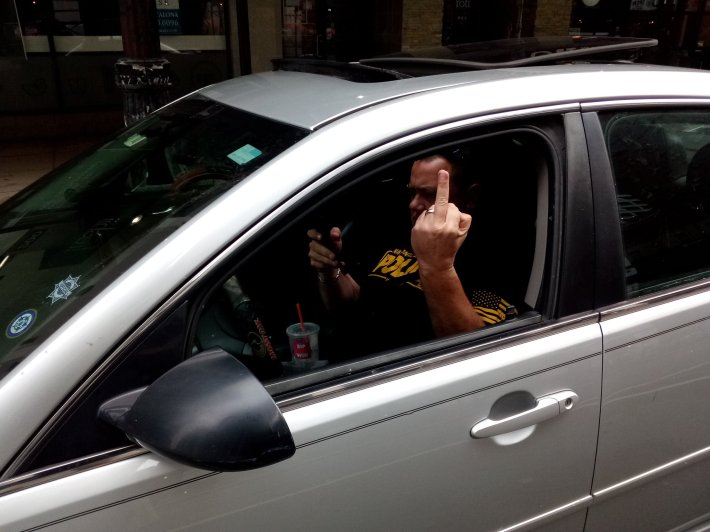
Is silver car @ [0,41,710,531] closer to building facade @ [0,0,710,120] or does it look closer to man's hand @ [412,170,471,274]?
man's hand @ [412,170,471,274]

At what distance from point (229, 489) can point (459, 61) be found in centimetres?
150

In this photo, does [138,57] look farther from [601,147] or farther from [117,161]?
[601,147]

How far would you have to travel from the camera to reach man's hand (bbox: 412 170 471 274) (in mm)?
1716

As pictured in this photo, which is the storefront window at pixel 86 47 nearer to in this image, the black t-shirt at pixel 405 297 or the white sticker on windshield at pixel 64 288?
the black t-shirt at pixel 405 297

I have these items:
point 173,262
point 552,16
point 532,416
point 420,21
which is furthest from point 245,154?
point 552,16

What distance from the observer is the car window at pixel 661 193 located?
1808 mm

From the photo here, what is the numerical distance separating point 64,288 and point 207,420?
527 millimetres

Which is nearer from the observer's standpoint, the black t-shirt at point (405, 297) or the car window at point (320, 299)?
the car window at point (320, 299)

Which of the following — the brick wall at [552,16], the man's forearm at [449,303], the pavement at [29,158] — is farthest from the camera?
the brick wall at [552,16]

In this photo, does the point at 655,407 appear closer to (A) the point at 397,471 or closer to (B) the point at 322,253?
(A) the point at 397,471

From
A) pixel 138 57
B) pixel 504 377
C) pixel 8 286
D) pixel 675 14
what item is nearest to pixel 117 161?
pixel 8 286

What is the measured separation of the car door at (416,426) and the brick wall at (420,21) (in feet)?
30.9

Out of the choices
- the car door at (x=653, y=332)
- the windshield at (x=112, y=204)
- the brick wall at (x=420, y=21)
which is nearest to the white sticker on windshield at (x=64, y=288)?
the windshield at (x=112, y=204)

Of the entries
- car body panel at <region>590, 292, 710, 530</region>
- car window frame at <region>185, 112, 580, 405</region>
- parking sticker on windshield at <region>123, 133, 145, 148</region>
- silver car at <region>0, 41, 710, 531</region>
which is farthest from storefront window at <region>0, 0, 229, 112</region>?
car body panel at <region>590, 292, 710, 530</region>
